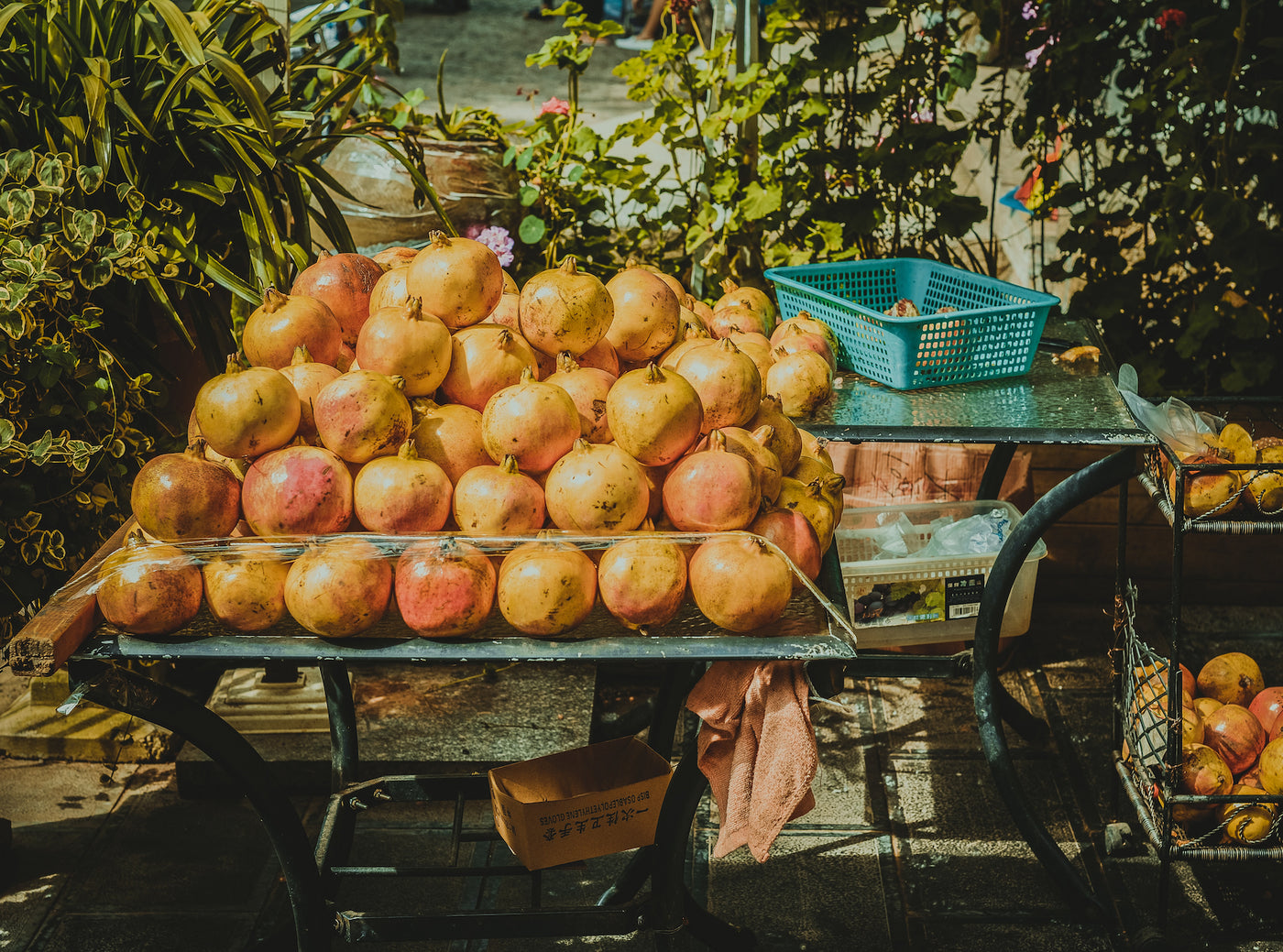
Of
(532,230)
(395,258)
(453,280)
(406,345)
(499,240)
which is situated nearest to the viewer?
(406,345)

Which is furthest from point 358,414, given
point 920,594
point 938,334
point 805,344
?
point 920,594

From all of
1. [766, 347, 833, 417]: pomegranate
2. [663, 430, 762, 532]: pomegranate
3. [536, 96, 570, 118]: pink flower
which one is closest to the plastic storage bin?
[766, 347, 833, 417]: pomegranate

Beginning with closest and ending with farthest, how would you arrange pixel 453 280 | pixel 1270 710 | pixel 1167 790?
pixel 453 280 → pixel 1167 790 → pixel 1270 710

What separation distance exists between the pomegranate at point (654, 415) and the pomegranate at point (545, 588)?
212mm

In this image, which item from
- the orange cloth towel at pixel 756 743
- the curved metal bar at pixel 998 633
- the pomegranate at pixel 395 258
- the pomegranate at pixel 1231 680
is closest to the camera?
the orange cloth towel at pixel 756 743

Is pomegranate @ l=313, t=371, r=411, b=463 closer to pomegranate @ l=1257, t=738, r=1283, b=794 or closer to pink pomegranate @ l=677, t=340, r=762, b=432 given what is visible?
pink pomegranate @ l=677, t=340, r=762, b=432

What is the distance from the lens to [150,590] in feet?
5.39

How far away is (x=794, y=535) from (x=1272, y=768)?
137cm

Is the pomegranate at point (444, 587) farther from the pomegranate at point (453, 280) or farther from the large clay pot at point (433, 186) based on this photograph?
the large clay pot at point (433, 186)

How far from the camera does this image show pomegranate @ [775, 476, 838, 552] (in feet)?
6.28

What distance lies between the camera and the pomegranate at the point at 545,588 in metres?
1.64

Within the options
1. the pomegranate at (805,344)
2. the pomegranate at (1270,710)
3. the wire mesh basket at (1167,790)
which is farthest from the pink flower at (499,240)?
the pomegranate at (1270,710)

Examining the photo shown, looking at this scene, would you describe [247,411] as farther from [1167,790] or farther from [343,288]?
[1167,790]

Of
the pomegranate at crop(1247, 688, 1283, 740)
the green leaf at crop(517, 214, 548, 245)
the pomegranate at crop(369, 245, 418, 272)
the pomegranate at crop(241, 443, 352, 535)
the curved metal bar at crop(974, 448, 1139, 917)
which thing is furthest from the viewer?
the green leaf at crop(517, 214, 548, 245)
